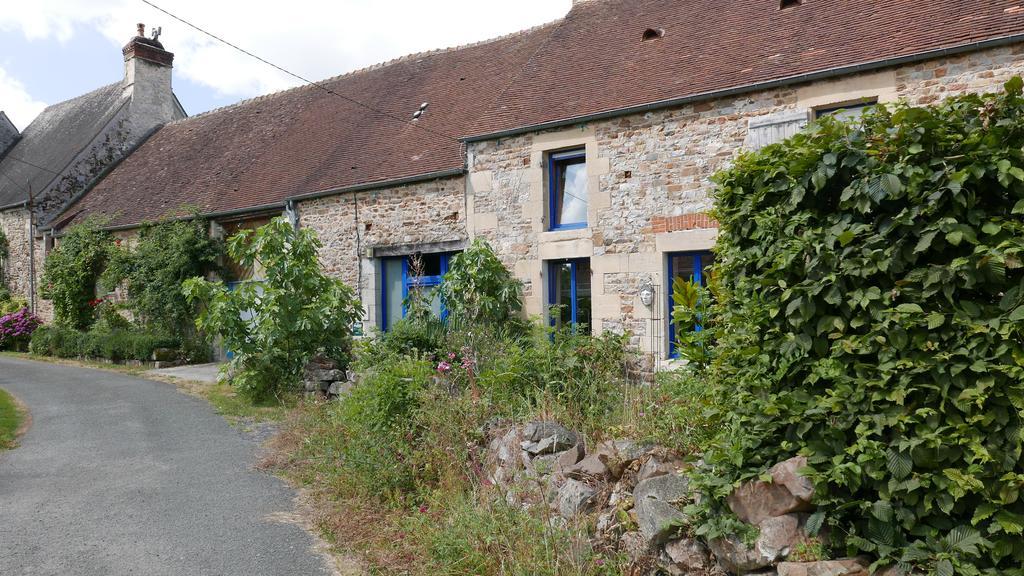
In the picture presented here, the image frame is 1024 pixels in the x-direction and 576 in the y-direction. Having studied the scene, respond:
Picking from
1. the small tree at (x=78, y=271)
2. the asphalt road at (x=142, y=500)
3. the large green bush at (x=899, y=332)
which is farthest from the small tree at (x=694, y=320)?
the small tree at (x=78, y=271)

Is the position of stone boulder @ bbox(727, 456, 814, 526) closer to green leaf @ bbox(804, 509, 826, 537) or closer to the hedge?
green leaf @ bbox(804, 509, 826, 537)

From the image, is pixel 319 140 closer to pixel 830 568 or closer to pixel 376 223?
pixel 376 223

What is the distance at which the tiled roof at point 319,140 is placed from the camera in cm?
1252

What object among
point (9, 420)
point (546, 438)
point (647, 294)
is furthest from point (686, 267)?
point (9, 420)

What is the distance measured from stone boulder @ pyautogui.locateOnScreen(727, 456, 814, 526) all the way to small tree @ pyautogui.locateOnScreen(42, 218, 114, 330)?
1758 cm

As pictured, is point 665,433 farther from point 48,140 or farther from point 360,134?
point 48,140

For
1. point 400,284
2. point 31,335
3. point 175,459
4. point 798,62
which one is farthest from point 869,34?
point 31,335

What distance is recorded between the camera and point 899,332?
124 inches

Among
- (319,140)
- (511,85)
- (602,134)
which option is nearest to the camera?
(602,134)

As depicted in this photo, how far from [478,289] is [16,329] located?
16131 millimetres

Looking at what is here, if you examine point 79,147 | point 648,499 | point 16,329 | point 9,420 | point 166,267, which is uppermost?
point 79,147

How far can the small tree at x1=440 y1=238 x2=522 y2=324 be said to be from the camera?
9.76 metres

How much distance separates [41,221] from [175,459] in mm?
16034

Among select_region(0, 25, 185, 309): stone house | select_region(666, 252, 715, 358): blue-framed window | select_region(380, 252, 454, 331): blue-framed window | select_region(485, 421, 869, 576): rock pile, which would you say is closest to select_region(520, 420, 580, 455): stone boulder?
select_region(485, 421, 869, 576): rock pile
